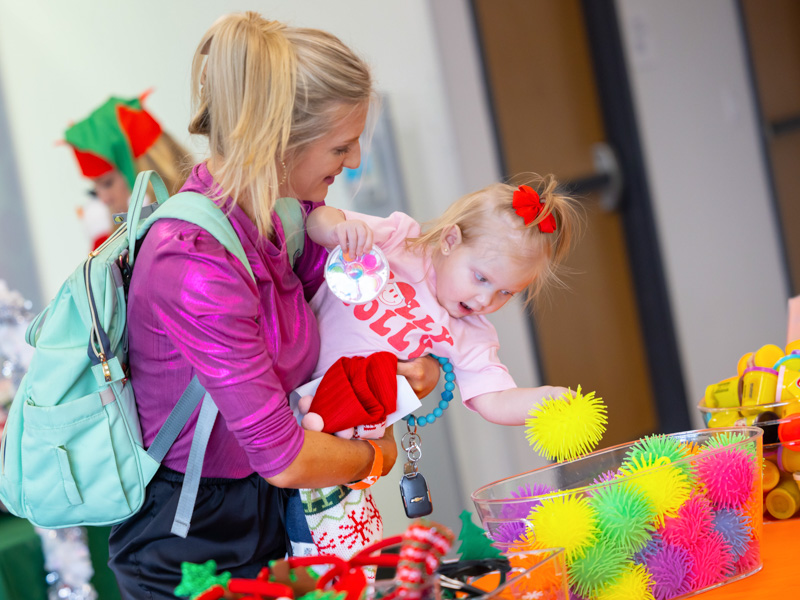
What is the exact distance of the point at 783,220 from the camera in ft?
12.1

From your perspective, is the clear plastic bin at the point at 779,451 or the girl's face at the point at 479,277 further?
the girl's face at the point at 479,277

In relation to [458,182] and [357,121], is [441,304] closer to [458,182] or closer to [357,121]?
[357,121]

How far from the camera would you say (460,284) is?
1.26 meters

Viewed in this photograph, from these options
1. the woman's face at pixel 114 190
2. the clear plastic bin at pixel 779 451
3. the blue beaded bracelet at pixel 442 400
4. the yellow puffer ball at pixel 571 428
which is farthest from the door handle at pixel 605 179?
the yellow puffer ball at pixel 571 428

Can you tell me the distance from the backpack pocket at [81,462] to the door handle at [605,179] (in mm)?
2703

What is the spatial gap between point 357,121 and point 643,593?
2.01 ft

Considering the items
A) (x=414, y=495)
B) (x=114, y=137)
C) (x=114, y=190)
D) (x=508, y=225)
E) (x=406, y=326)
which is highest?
(x=114, y=137)

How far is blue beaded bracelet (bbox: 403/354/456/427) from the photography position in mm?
1193

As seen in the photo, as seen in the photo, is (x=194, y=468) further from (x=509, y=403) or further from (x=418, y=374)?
(x=509, y=403)

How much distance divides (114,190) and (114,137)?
0.14 m

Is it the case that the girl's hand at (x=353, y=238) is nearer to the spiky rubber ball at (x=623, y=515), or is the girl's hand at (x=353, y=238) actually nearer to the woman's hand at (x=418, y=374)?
the woman's hand at (x=418, y=374)

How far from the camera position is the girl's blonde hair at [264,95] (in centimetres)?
91

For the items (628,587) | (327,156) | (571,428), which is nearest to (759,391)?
(571,428)

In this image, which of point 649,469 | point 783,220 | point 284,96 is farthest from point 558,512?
point 783,220
